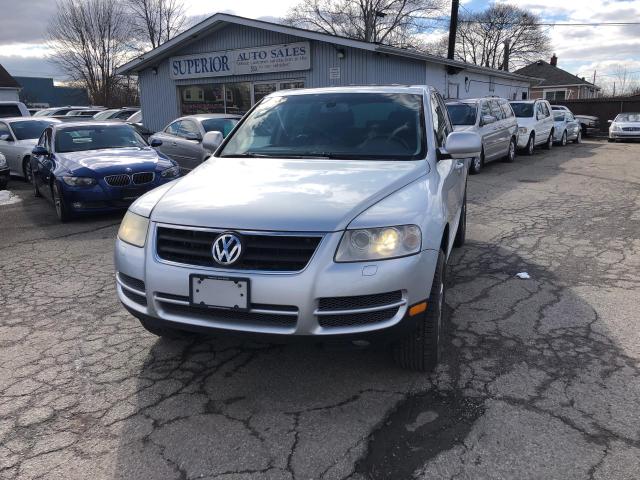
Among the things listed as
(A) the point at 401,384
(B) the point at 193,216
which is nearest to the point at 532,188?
(A) the point at 401,384

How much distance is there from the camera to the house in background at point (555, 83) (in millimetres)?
51281

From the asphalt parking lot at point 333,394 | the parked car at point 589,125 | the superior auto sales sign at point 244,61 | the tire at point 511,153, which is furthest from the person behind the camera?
the parked car at point 589,125

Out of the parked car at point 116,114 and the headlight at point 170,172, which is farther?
the parked car at point 116,114

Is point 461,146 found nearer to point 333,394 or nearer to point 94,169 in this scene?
point 333,394

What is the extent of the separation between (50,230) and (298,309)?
20.5 feet

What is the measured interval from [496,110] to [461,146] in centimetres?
1034

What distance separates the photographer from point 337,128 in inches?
162

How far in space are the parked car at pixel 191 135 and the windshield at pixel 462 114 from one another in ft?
16.3

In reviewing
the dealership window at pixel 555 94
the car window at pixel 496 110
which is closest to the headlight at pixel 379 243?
the car window at pixel 496 110

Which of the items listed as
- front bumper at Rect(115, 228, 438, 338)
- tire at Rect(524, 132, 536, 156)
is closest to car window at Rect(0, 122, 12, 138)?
front bumper at Rect(115, 228, 438, 338)

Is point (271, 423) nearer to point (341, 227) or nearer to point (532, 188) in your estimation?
point (341, 227)

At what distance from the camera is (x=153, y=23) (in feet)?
136

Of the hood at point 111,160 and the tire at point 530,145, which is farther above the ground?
the hood at point 111,160

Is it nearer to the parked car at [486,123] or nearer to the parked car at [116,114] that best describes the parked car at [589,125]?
the parked car at [486,123]
